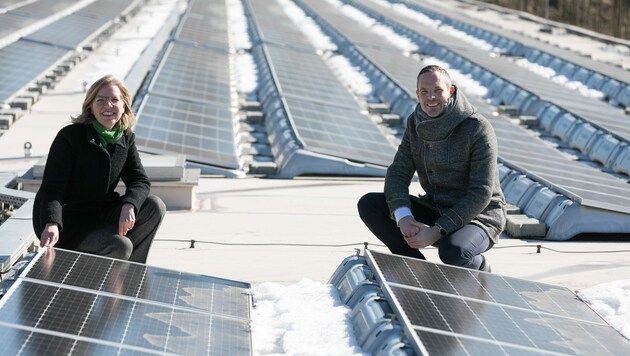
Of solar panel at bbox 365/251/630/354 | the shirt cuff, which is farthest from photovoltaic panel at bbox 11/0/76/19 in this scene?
solar panel at bbox 365/251/630/354

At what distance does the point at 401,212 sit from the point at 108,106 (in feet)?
6.95

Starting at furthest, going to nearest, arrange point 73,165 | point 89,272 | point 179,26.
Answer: point 179,26
point 73,165
point 89,272

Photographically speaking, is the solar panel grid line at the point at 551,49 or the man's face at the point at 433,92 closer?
the man's face at the point at 433,92

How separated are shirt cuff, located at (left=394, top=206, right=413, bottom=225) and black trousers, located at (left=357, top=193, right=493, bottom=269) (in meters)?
0.21

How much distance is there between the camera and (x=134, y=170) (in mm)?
7805

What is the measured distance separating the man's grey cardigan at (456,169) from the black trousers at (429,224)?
0.19ft

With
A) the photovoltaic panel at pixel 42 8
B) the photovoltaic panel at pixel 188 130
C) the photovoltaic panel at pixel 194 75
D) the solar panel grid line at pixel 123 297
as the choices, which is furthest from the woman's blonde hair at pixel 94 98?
the photovoltaic panel at pixel 42 8

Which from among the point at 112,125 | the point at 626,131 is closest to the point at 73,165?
the point at 112,125

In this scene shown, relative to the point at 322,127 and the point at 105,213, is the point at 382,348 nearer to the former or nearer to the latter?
the point at 105,213

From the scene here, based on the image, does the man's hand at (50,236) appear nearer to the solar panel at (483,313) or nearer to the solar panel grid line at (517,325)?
the solar panel at (483,313)

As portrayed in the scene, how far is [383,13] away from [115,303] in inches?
1615

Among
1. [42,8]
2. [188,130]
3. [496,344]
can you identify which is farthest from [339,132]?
[42,8]

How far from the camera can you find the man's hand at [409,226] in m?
7.52

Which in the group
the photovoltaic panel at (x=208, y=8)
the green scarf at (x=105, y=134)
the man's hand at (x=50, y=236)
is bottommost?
the photovoltaic panel at (x=208, y=8)
